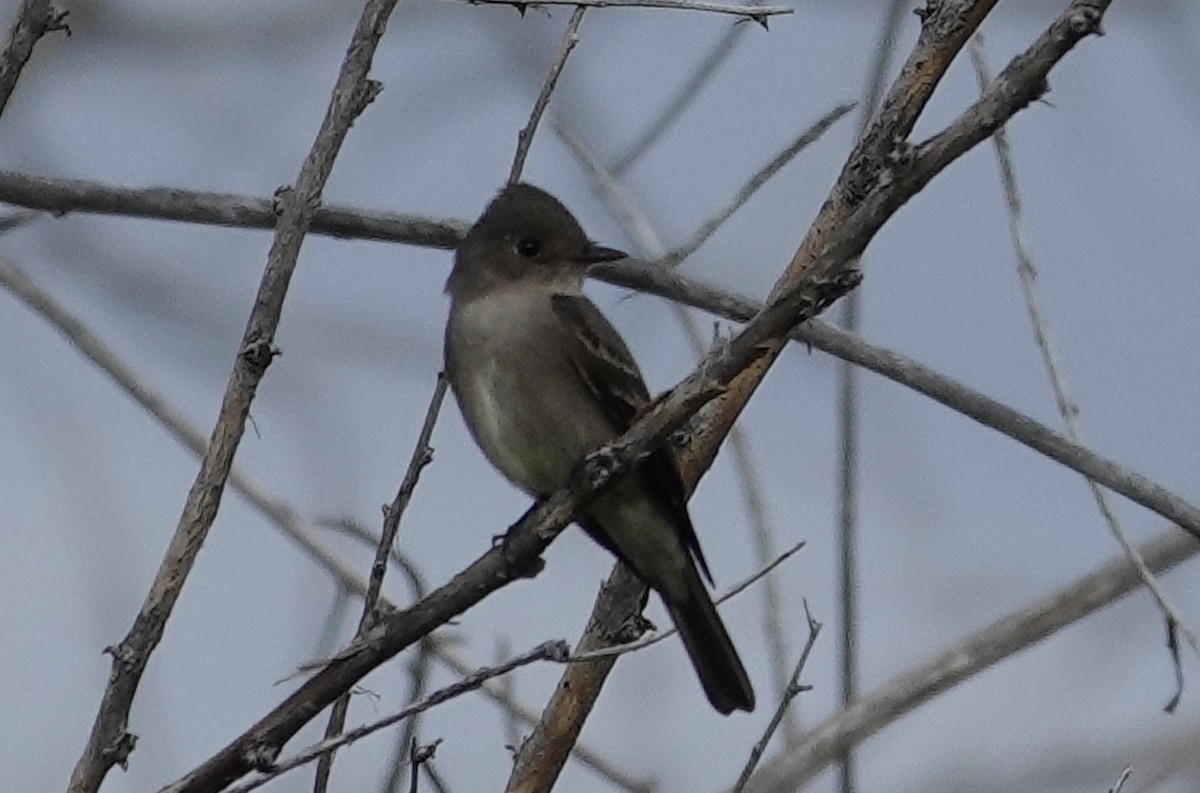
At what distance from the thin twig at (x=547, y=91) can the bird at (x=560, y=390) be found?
38 centimetres

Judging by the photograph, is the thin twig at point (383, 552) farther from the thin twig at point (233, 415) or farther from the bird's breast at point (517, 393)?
the bird's breast at point (517, 393)

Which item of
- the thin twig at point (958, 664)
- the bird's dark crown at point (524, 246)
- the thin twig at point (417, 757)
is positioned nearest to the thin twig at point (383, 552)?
the thin twig at point (417, 757)

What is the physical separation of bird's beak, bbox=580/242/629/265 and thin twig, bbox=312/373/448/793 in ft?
3.81

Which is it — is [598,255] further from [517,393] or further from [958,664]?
[958,664]

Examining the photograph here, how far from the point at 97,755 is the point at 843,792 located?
117 cm

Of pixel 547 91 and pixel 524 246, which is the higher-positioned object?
pixel 524 246

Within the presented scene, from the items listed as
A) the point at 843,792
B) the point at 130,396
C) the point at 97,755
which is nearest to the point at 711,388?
the point at 97,755

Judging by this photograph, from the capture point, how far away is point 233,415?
1994 mm

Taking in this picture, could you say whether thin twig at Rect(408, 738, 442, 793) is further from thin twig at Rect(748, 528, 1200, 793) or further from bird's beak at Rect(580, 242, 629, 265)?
bird's beak at Rect(580, 242, 629, 265)

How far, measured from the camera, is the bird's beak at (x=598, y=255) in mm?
3502

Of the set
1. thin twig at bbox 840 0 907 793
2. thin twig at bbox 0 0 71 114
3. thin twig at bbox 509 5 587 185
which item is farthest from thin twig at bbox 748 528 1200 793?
thin twig at bbox 0 0 71 114

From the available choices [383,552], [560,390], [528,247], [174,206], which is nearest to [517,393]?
[560,390]

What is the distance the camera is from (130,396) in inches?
116

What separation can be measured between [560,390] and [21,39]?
152 centimetres
